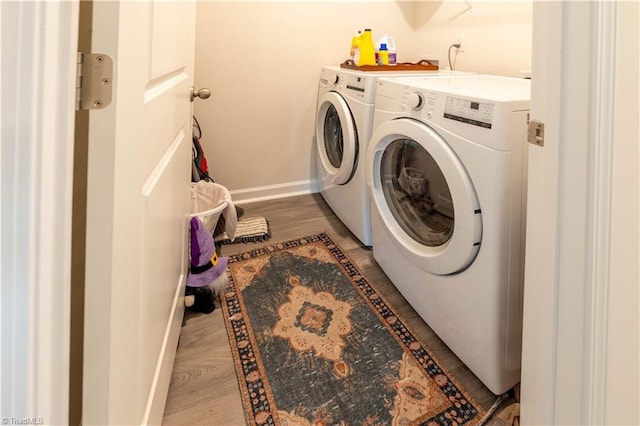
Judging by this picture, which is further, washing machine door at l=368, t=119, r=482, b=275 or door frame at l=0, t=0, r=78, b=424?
washing machine door at l=368, t=119, r=482, b=275

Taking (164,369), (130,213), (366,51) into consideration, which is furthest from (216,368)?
(366,51)

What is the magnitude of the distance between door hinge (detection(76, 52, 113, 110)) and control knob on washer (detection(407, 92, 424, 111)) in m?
0.95

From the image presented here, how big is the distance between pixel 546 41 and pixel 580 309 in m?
0.47

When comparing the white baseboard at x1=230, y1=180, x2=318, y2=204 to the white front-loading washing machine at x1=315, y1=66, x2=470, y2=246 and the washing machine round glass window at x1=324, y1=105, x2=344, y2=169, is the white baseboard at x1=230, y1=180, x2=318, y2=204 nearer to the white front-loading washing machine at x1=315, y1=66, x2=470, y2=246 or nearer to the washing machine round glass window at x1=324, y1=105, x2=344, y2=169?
the white front-loading washing machine at x1=315, y1=66, x2=470, y2=246

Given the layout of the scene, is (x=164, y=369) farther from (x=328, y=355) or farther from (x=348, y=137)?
(x=348, y=137)

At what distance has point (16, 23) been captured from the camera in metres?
0.41

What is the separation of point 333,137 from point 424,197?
103 cm

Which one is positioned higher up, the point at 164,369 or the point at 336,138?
the point at 336,138

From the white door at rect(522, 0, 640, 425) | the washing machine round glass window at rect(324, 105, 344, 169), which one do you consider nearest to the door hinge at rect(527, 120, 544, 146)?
the white door at rect(522, 0, 640, 425)

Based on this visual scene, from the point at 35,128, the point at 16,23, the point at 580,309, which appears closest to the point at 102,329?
the point at 35,128

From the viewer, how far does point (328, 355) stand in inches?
50.2

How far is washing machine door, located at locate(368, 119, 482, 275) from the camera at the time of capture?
1058 mm

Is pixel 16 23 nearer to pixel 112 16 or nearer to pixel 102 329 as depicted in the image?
pixel 112 16

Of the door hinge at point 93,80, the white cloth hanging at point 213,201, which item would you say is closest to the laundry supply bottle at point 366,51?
the white cloth hanging at point 213,201
